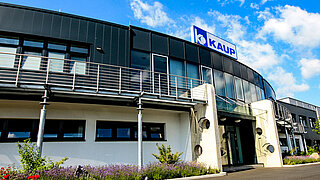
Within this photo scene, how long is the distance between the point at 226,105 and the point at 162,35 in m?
5.18

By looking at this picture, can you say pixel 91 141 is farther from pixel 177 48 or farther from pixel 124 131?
pixel 177 48

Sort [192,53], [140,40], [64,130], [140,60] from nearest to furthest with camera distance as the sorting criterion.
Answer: [64,130] < [140,60] < [140,40] < [192,53]

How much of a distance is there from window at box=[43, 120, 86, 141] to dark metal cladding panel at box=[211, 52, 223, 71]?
8737 millimetres

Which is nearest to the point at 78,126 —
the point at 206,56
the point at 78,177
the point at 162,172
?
the point at 78,177

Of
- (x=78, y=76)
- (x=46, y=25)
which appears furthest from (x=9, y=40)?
(x=78, y=76)

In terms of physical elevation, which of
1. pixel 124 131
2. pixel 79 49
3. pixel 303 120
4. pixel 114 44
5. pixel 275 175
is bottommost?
pixel 275 175

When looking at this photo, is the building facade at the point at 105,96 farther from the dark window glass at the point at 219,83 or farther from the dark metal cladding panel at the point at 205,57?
the dark window glass at the point at 219,83

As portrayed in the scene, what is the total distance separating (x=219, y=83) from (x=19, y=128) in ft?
35.4

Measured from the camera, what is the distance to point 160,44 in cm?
1196

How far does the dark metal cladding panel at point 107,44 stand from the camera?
10172mm

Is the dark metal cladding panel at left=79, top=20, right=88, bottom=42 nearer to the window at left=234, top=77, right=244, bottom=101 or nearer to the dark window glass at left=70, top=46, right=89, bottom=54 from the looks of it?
the dark window glass at left=70, top=46, right=89, bottom=54

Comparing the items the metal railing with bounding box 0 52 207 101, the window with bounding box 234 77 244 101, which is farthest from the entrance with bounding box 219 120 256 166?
the metal railing with bounding box 0 52 207 101

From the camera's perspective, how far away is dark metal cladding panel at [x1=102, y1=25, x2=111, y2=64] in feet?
33.4

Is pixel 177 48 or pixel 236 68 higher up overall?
pixel 177 48
